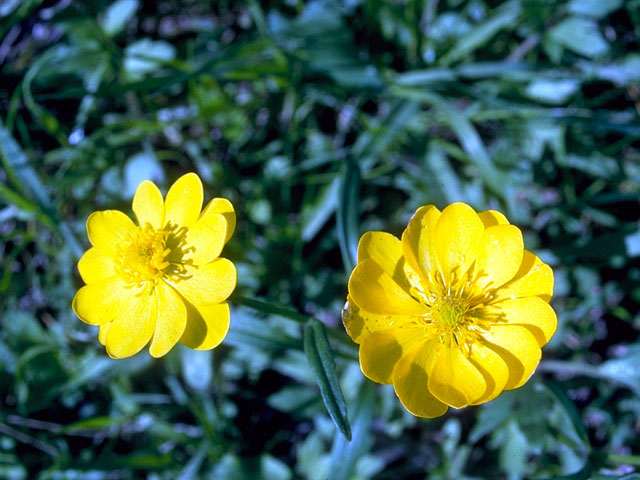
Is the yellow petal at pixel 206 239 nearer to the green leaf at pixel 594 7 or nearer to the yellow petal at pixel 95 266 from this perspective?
the yellow petal at pixel 95 266

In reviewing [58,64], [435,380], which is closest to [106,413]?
[58,64]

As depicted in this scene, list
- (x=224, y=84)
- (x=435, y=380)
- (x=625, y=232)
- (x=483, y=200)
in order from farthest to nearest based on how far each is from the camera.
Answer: (x=224, y=84) < (x=483, y=200) < (x=625, y=232) < (x=435, y=380)

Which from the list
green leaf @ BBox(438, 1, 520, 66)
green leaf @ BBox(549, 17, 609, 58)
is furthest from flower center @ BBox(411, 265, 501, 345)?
green leaf @ BBox(549, 17, 609, 58)

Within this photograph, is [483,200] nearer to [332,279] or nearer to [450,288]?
Result: [332,279]

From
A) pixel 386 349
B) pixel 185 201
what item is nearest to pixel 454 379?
pixel 386 349

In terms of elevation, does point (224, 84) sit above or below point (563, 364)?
above

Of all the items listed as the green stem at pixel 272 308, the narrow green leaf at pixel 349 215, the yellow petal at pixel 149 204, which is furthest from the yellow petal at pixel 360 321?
the yellow petal at pixel 149 204
